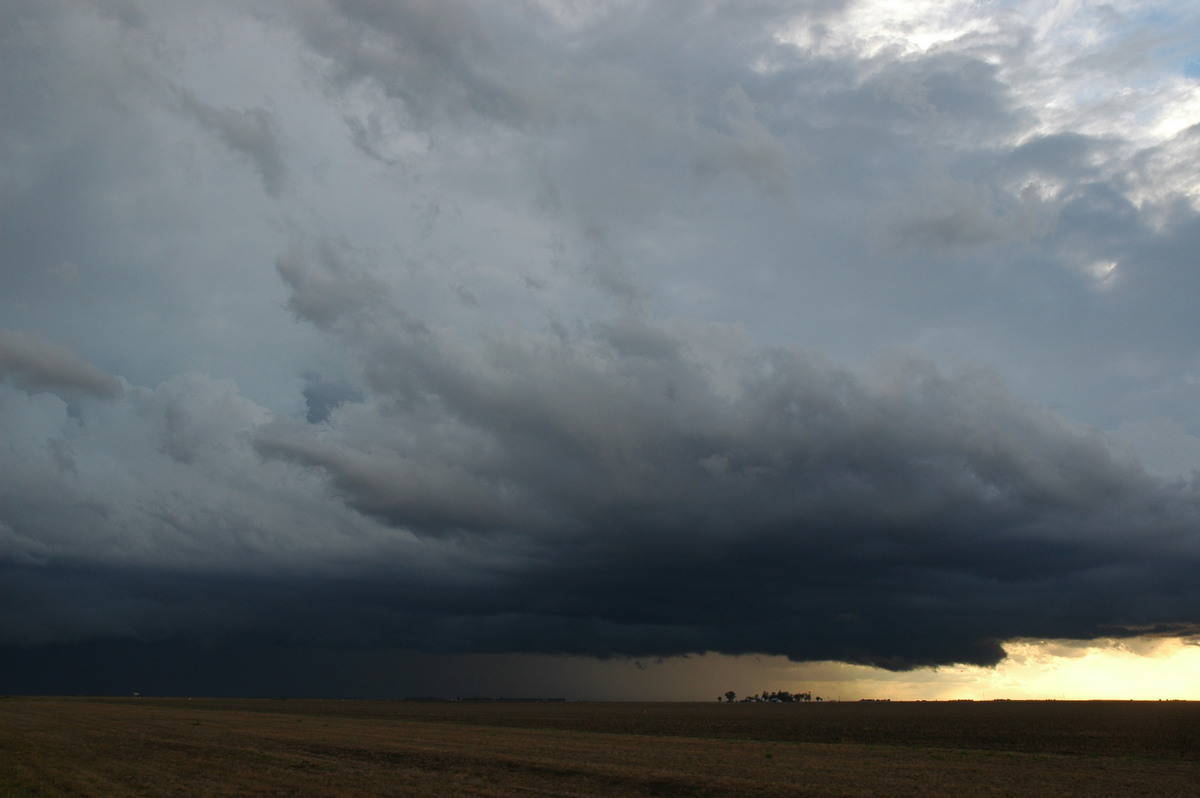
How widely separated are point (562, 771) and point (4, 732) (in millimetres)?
51102

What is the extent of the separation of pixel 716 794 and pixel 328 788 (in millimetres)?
15757

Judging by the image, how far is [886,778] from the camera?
3944 cm

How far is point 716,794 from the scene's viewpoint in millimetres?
34344

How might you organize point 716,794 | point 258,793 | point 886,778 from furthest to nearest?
1. point 886,778
2. point 716,794
3. point 258,793

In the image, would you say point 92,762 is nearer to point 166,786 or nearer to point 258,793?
point 166,786

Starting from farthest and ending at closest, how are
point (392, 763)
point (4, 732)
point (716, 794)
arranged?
point (4, 732), point (392, 763), point (716, 794)

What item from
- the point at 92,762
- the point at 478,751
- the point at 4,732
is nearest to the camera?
the point at 92,762

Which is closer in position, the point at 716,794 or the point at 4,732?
the point at 716,794

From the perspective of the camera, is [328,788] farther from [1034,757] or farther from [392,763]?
[1034,757]

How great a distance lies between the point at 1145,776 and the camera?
141ft

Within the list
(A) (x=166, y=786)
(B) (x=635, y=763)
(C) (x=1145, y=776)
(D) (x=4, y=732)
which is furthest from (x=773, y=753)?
(D) (x=4, y=732)

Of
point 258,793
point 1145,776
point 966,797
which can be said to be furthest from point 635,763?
point 1145,776

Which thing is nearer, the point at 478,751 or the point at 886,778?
the point at 886,778

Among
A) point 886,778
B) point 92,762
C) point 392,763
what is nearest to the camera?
point 886,778
